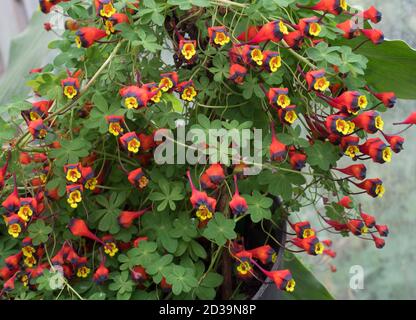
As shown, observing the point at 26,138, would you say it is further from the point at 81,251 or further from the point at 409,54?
the point at 409,54

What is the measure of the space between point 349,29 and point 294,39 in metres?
0.09

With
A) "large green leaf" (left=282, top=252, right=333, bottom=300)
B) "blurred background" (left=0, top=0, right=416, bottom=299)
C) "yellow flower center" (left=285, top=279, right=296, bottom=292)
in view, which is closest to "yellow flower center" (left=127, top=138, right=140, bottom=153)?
"yellow flower center" (left=285, top=279, right=296, bottom=292)

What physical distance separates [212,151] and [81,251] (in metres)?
0.23

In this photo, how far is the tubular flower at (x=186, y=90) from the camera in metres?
0.59

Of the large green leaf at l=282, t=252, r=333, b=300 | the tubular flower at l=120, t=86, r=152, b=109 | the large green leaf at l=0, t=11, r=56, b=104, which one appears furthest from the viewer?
the large green leaf at l=0, t=11, r=56, b=104

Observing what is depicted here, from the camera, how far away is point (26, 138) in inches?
25.4

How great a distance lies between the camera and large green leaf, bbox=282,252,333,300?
0.85m

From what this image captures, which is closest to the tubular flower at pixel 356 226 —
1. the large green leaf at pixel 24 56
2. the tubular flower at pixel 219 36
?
the tubular flower at pixel 219 36

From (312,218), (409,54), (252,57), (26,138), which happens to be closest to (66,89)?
(26,138)

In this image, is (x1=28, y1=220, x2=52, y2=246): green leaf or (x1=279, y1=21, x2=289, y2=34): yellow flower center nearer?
(x1=279, y1=21, x2=289, y2=34): yellow flower center

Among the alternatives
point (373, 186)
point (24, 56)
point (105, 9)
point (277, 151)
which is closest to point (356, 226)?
point (373, 186)

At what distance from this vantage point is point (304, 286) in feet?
2.82

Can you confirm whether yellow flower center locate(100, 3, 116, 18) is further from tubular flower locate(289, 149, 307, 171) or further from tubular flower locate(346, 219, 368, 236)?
tubular flower locate(346, 219, 368, 236)

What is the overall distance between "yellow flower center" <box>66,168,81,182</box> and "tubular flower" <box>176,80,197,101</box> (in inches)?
5.2
